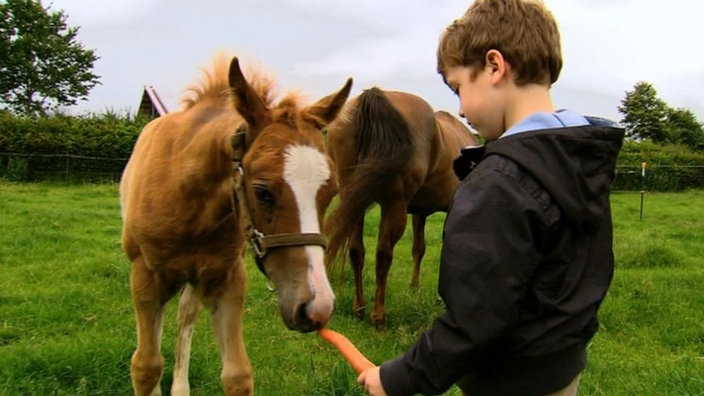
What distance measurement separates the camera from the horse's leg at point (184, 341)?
3.59 metres

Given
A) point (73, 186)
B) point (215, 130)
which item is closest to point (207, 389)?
point (215, 130)

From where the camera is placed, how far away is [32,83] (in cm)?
4147

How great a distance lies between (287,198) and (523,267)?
113cm

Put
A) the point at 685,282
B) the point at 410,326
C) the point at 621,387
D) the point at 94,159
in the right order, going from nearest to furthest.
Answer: the point at 621,387, the point at 410,326, the point at 685,282, the point at 94,159

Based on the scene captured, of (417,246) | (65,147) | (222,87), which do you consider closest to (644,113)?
(65,147)

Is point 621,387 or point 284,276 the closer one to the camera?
point 284,276

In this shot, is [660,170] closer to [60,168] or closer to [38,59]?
[60,168]

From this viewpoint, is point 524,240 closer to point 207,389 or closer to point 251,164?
point 251,164

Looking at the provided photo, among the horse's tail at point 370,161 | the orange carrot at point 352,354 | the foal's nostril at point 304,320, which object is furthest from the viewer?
the horse's tail at point 370,161

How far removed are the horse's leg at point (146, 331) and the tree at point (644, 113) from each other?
47.8 metres

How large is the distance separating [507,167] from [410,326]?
3.89 metres

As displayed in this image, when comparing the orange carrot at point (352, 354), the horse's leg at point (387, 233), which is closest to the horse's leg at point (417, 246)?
the horse's leg at point (387, 233)

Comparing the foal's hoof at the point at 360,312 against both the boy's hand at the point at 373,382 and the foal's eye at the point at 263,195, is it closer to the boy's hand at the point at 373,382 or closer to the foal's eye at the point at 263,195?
the foal's eye at the point at 263,195

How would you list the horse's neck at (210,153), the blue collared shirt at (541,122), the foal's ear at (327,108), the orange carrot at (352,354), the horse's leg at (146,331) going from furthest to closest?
1. the horse's leg at (146,331)
2. the horse's neck at (210,153)
3. the foal's ear at (327,108)
4. the orange carrot at (352,354)
5. the blue collared shirt at (541,122)
